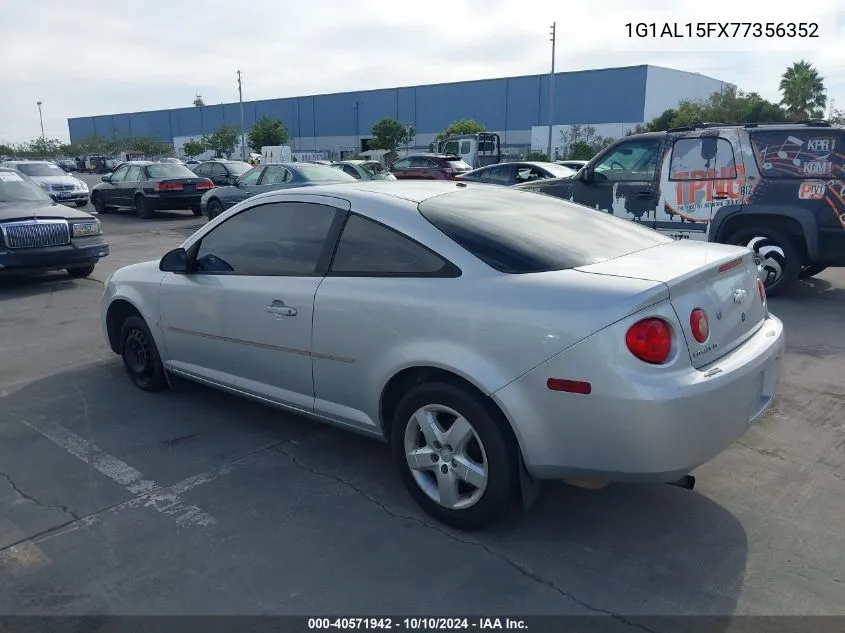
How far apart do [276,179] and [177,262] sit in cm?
1101

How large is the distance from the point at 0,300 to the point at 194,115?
96246 millimetres

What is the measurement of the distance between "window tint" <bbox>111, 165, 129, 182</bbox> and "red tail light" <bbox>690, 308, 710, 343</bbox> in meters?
20.1

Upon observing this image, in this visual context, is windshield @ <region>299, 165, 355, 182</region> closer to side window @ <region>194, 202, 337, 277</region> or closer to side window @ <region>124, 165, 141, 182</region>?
side window @ <region>124, 165, 141, 182</region>

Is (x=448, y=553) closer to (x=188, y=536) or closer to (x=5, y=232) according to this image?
(x=188, y=536)

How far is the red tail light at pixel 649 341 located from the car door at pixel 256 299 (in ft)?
5.73

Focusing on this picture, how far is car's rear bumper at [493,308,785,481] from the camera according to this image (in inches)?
109

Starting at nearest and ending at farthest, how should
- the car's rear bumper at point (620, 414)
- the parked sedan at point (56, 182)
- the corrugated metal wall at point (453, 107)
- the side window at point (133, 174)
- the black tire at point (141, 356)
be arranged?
1. the car's rear bumper at point (620, 414)
2. the black tire at point (141, 356)
3. the side window at point (133, 174)
4. the parked sedan at point (56, 182)
5. the corrugated metal wall at point (453, 107)

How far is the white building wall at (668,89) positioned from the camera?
5947 centimetres

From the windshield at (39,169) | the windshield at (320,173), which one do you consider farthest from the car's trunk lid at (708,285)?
the windshield at (39,169)

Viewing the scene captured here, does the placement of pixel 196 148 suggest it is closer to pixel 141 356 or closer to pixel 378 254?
pixel 141 356

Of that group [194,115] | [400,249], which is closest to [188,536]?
[400,249]

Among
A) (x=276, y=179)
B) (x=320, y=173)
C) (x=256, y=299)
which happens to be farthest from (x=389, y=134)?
(x=256, y=299)

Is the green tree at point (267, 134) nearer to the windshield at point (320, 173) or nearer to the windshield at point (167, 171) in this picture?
the windshield at point (167, 171)

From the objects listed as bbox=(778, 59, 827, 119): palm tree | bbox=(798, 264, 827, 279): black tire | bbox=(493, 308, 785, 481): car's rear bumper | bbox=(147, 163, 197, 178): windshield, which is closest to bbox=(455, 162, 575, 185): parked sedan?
bbox=(798, 264, 827, 279): black tire
